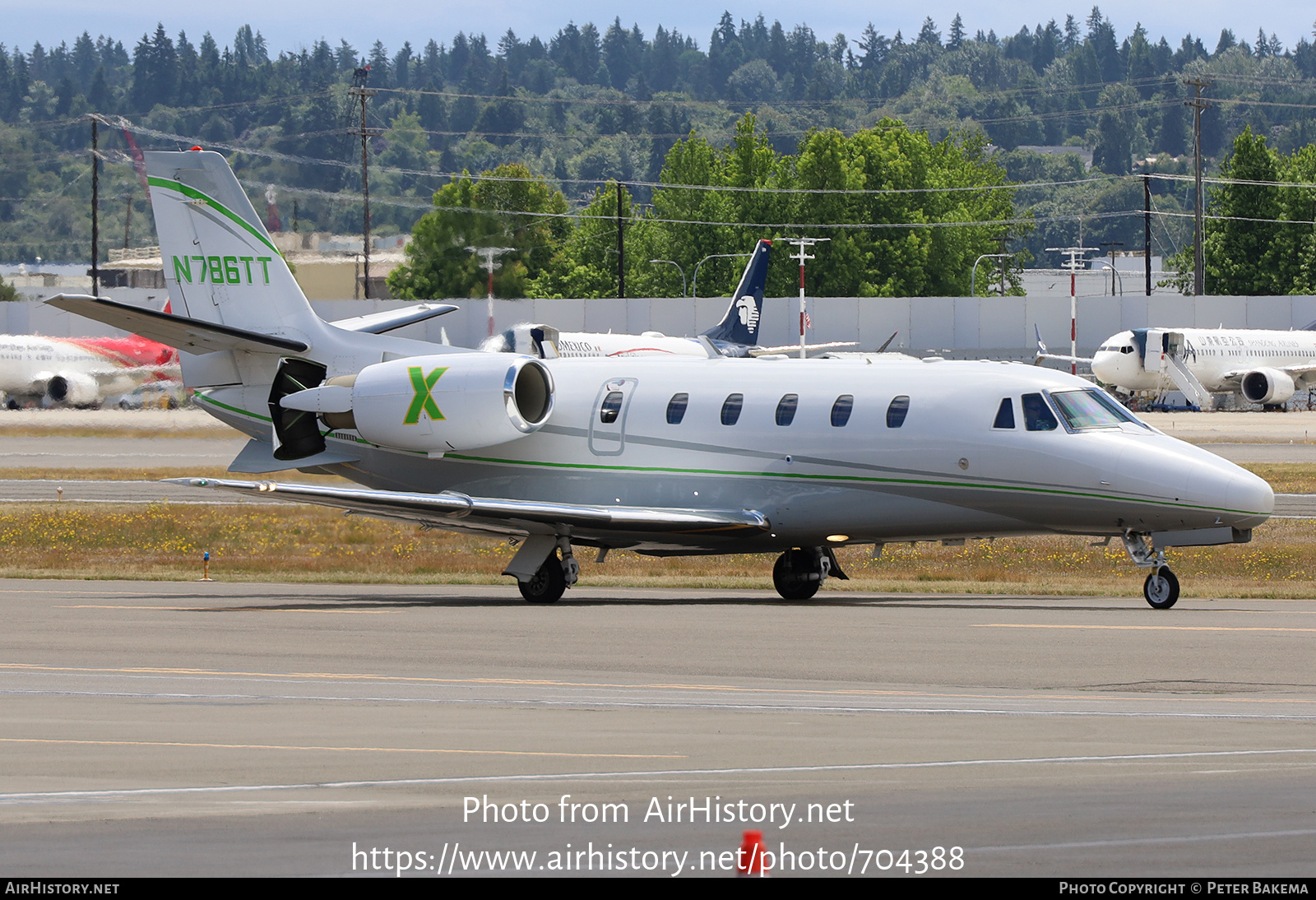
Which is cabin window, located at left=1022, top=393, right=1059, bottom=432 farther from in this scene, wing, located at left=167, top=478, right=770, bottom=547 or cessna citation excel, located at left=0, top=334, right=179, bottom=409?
cessna citation excel, located at left=0, top=334, right=179, bottom=409

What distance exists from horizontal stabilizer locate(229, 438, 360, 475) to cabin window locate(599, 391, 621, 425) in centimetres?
411

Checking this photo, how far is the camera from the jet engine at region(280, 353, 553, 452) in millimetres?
24656

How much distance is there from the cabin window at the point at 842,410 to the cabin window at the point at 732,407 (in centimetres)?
136

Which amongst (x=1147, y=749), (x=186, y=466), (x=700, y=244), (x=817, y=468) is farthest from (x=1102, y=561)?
(x=700, y=244)

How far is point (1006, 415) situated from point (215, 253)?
13.1m

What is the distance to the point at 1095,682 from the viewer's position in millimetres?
14633

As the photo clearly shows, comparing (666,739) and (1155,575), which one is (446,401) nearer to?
(1155,575)

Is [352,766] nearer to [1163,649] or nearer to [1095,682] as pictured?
[1095,682]

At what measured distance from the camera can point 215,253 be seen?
27.8 metres

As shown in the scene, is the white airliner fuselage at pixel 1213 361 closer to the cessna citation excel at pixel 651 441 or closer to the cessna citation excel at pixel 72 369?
the cessna citation excel at pixel 72 369

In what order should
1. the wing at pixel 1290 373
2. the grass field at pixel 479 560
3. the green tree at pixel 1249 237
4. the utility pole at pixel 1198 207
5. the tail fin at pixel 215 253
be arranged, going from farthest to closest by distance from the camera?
1. the green tree at pixel 1249 237
2. the utility pole at pixel 1198 207
3. the wing at pixel 1290 373
4. the tail fin at pixel 215 253
5. the grass field at pixel 479 560

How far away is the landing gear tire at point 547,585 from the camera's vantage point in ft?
78.1

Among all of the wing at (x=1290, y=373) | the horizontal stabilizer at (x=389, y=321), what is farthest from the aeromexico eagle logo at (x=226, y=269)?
the wing at (x=1290, y=373)

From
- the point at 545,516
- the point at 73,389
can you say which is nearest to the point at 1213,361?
the point at 73,389
